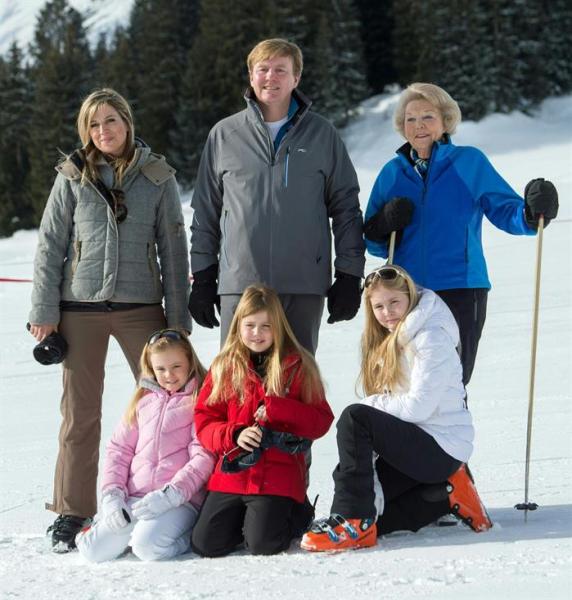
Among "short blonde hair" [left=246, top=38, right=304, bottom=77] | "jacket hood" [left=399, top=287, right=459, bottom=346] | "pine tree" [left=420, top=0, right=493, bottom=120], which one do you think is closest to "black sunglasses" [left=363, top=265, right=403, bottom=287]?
"jacket hood" [left=399, top=287, right=459, bottom=346]

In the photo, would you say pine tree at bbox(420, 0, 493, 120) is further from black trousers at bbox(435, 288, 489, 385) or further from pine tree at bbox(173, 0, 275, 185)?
black trousers at bbox(435, 288, 489, 385)

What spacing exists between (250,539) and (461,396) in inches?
36.7

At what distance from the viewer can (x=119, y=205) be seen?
400 cm

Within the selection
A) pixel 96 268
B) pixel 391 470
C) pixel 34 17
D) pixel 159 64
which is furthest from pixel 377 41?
pixel 34 17

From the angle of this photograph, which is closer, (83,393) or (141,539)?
(141,539)

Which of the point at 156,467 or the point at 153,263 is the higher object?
the point at 153,263

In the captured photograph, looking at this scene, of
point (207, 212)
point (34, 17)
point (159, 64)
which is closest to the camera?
point (207, 212)

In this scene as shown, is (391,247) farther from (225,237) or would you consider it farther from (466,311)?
(225,237)

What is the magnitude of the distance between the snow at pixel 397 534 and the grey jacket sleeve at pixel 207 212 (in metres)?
1.20

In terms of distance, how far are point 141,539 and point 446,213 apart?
1.72 m

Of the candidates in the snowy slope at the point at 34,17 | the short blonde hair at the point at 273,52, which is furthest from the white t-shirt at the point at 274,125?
the snowy slope at the point at 34,17

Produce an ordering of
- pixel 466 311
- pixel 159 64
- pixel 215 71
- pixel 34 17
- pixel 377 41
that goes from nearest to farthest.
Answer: pixel 466 311
pixel 215 71
pixel 159 64
pixel 377 41
pixel 34 17

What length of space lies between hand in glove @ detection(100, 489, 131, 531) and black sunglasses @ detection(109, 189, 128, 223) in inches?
43.0

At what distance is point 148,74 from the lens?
36.7 metres
